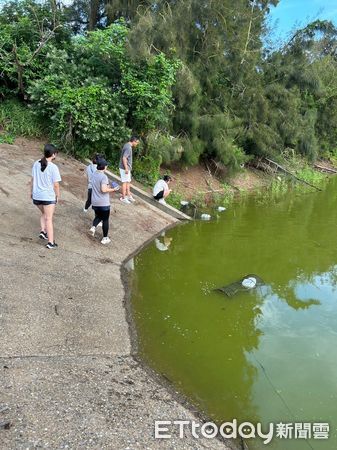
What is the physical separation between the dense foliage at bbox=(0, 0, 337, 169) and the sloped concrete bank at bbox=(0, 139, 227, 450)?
4674mm

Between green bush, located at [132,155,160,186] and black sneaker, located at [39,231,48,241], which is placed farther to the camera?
green bush, located at [132,155,160,186]

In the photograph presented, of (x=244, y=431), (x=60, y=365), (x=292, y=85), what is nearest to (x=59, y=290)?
(x=60, y=365)

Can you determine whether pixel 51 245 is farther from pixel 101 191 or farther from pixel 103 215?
pixel 101 191

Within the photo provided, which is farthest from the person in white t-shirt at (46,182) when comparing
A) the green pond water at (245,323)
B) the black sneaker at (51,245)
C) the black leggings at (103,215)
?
the green pond water at (245,323)

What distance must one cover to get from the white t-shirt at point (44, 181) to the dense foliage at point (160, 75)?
534 cm

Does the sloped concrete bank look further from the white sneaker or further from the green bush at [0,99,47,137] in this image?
the green bush at [0,99,47,137]

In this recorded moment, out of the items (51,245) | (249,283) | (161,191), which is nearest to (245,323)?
(249,283)

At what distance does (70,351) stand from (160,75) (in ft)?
31.8

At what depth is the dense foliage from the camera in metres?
12.2

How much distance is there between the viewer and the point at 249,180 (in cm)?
1852

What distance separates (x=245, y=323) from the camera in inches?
→ 240

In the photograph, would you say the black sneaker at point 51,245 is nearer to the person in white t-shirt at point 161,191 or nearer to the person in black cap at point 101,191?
the person in black cap at point 101,191

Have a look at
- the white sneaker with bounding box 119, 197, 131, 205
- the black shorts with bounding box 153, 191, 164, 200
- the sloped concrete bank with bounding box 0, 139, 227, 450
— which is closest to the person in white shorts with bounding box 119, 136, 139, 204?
the white sneaker with bounding box 119, 197, 131, 205

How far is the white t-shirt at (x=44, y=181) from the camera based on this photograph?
6664 millimetres
